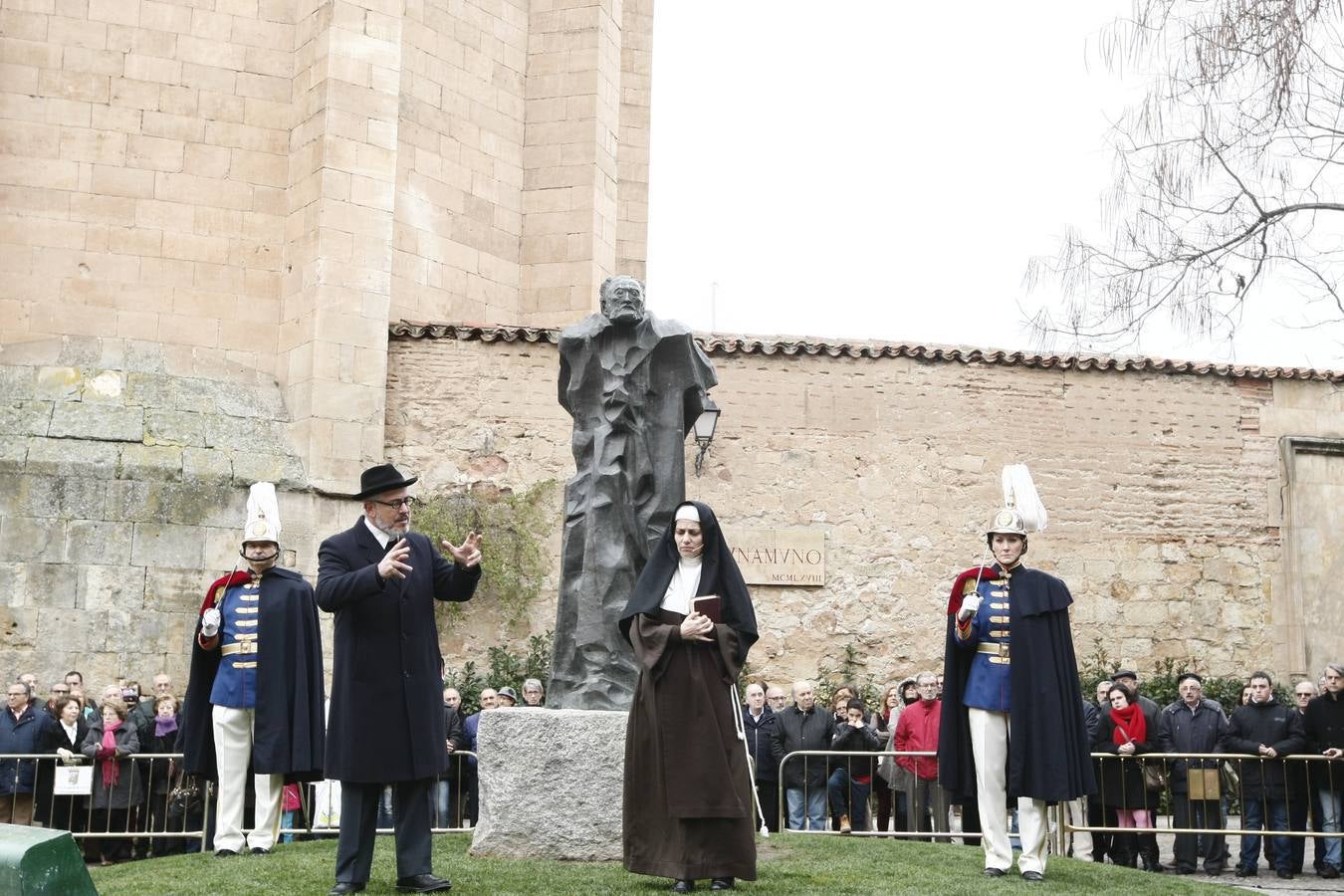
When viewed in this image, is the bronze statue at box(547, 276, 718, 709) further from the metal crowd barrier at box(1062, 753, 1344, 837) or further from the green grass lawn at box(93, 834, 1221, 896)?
the metal crowd barrier at box(1062, 753, 1344, 837)

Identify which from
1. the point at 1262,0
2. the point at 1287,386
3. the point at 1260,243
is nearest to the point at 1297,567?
the point at 1287,386

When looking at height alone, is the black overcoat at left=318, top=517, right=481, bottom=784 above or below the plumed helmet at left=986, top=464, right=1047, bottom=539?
below

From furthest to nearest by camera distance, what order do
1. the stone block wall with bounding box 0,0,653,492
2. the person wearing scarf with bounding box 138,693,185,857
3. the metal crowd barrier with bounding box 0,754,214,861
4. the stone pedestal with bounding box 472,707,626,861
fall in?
the stone block wall with bounding box 0,0,653,492, the person wearing scarf with bounding box 138,693,185,857, the metal crowd barrier with bounding box 0,754,214,861, the stone pedestal with bounding box 472,707,626,861

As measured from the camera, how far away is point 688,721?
24.7 feet

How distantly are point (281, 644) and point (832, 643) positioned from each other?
29.4 ft

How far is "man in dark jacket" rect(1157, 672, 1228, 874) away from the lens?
12.0m

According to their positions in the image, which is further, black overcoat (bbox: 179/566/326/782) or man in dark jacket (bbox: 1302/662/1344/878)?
man in dark jacket (bbox: 1302/662/1344/878)

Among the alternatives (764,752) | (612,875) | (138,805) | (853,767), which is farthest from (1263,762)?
(138,805)

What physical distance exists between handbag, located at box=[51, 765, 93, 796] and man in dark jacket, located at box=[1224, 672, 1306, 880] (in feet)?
27.0

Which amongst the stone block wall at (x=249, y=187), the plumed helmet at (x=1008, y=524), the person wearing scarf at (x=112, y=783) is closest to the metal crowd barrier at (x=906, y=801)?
the plumed helmet at (x=1008, y=524)

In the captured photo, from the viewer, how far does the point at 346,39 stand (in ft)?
58.4

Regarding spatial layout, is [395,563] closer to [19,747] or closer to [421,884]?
[421,884]

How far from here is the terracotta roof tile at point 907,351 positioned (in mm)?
17500

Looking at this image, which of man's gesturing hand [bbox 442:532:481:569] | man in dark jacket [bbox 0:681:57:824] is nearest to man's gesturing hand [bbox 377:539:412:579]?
man's gesturing hand [bbox 442:532:481:569]
